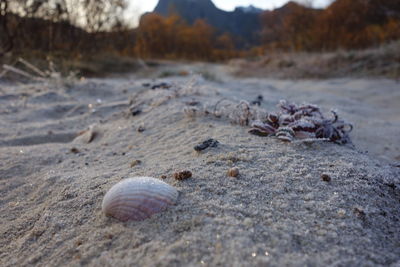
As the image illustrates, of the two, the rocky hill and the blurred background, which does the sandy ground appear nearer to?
the blurred background

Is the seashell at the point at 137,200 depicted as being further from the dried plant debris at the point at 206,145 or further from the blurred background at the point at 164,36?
the blurred background at the point at 164,36

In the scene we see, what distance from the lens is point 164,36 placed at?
19.7 meters

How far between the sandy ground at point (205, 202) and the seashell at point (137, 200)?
31mm

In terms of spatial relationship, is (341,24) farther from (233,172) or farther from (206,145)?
(233,172)

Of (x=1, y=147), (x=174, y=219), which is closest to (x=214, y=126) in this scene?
(x=174, y=219)

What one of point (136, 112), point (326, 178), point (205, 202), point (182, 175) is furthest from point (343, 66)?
point (205, 202)

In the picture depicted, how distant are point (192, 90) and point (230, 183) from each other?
210 cm

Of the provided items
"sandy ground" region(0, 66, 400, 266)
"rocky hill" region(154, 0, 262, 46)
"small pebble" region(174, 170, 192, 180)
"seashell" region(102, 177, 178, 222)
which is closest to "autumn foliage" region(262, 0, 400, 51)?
"sandy ground" region(0, 66, 400, 266)

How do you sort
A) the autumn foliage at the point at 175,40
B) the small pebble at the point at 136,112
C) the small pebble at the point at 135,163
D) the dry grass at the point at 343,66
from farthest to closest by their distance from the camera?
the autumn foliage at the point at 175,40
the dry grass at the point at 343,66
the small pebble at the point at 136,112
the small pebble at the point at 135,163

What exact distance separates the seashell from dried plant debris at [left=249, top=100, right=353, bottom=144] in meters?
0.95

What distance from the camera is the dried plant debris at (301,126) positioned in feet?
5.95

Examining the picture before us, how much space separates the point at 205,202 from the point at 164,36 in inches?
782

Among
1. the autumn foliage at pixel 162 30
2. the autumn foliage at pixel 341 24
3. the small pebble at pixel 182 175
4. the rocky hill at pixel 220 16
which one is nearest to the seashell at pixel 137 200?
the small pebble at pixel 182 175

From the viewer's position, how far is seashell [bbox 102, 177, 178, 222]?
3.47 ft
